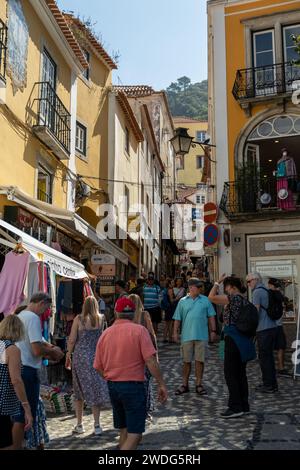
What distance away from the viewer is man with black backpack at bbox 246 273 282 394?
28.6ft

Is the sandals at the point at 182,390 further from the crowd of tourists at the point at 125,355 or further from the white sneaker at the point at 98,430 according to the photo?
the white sneaker at the point at 98,430

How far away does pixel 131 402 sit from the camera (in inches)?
185

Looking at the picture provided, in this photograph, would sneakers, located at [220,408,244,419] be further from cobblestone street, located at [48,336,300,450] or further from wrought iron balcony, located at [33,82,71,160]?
wrought iron balcony, located at [33,82,71,160]

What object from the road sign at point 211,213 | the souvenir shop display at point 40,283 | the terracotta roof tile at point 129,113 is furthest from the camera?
the terracotta roof tile at point 129,113

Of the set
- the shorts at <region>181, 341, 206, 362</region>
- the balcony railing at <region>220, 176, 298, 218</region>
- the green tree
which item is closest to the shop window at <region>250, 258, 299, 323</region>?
the balcony railing at <region>220, 176, 298, 218</region>

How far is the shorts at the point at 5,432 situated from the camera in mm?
4398

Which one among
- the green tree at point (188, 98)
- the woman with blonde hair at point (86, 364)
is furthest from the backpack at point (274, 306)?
the green tree at point (188, 98)

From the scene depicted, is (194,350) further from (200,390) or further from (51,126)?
(51,126)

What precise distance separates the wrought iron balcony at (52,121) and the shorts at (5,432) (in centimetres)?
988

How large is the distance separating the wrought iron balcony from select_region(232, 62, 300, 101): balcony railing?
573 centimetres

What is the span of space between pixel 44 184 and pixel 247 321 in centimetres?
935

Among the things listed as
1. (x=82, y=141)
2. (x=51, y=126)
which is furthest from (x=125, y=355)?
(x=82, y=141)

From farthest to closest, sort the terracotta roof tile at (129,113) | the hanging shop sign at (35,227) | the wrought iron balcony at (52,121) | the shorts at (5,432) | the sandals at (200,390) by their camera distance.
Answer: the terracotta roof tile at (129,113), the wrought iron balcony at (52,121), the hanging shop sign at (35,227), the sandals at (200,390), the shorts at (5,432)
